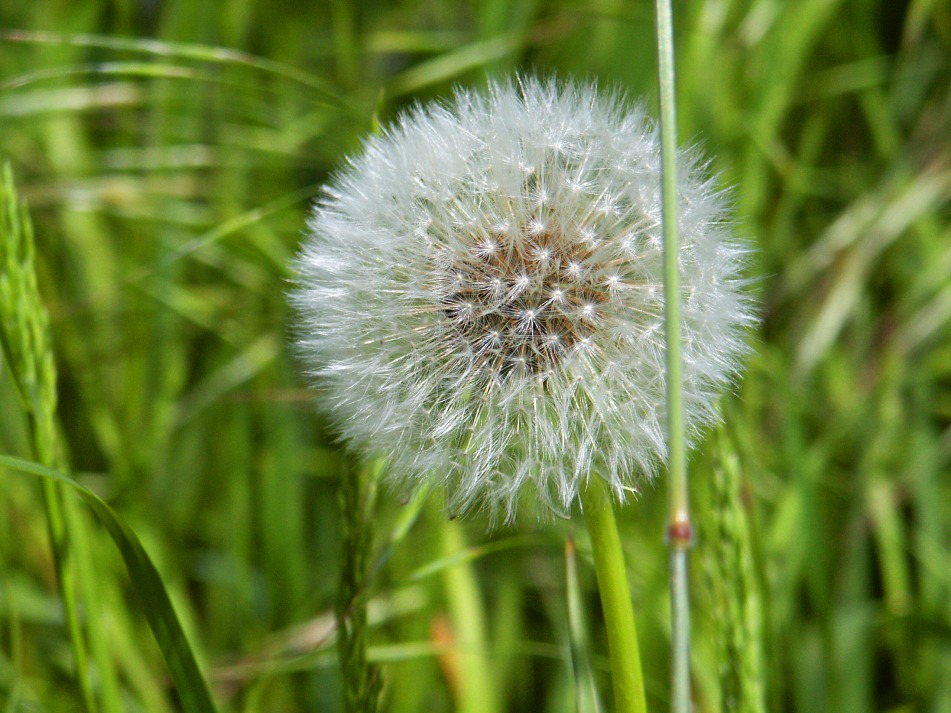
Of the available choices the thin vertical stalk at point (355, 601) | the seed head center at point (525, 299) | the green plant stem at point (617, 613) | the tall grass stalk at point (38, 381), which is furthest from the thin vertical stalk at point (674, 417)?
the tall grass stalk at point (38, 381)

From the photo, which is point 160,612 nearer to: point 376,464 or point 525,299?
point 376,464

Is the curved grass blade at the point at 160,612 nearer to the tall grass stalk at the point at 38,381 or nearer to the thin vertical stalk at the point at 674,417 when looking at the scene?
the tall grass stalk at the point at 38,381

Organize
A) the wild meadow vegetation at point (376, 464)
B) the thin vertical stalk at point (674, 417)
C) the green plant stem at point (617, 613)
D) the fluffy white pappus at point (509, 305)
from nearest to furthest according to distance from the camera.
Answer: the thin vertical stalk at point (674, 417) < the green plant stem at point (617, 613) < the fluffy white pappus at point (509, 305) < the wild meadow vegetation at point (376, 464)

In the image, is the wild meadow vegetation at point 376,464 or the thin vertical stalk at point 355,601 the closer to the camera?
the thin vertical stalk at point 355,601

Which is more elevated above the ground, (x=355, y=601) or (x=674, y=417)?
(x=674, y=417)

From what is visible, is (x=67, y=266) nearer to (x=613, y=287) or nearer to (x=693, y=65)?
(x=693, y=65)

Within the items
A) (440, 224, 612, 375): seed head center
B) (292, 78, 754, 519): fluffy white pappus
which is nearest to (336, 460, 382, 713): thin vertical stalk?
(292, 78, 754, 519): fluffy white pappus

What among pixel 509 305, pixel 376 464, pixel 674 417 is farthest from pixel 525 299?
pixel 674 417

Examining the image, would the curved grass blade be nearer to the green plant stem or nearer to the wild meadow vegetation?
the wild meadow vegetation
